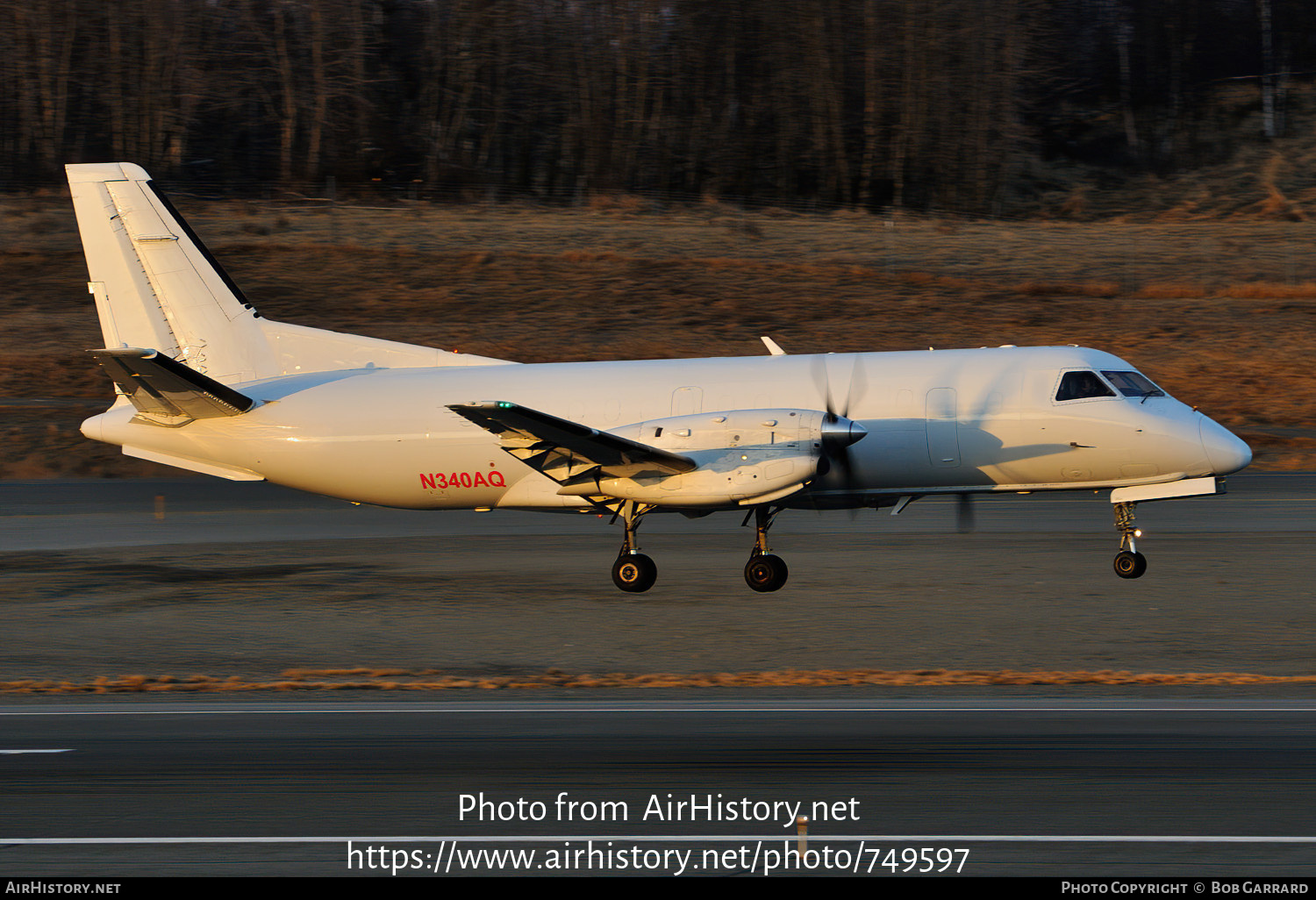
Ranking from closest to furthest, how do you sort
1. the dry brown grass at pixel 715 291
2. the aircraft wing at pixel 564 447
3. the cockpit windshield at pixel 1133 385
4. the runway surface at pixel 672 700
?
the runway surface at pixel 672 700
the aircraft wing at pixel 564 447
the cockpit windshield at pixel 1133 385
the dry brown grass at pixel 715 291

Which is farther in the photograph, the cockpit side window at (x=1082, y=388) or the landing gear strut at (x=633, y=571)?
the cockpit side window at (x=1082, y=388)

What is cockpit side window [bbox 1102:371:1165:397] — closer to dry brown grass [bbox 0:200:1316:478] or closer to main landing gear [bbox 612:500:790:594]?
main landing gear [bbox 612:500:790:594]

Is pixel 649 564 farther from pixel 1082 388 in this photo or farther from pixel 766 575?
pixel 1082 388

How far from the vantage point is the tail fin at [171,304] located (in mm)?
20234

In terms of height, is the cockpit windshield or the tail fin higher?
the tail fin

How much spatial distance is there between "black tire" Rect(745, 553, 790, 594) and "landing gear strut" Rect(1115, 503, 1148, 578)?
4328mm

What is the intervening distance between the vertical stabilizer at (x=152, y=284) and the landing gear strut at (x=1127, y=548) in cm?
1246

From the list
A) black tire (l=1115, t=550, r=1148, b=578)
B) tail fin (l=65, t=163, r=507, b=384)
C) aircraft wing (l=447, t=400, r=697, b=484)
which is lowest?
black tire (l=1115, t=550, r=1148, b=578)

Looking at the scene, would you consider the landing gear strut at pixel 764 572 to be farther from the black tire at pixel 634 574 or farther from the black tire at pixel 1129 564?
the black tire at pixel 1129 564

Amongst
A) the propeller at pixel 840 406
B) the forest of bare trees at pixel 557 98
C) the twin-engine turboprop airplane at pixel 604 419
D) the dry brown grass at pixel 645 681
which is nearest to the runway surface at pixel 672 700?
the dry brown grass at pixel 645 681

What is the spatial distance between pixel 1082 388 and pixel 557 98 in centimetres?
4936

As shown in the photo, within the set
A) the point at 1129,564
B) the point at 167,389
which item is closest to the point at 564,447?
the point at 167,389

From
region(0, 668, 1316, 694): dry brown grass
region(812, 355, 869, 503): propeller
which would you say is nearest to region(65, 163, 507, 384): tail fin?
region(812, 355, 869, 503): propeller

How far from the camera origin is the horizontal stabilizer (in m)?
17.6
